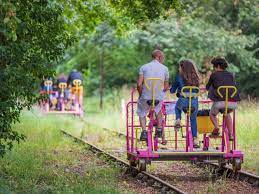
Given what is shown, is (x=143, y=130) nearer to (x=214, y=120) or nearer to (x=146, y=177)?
(x=146, y=177)

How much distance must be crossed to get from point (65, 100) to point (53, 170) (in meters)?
18.2

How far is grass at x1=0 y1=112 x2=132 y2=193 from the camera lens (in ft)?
36.7

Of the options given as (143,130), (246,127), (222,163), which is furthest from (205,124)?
(246,127)

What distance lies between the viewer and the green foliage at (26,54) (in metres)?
10.7

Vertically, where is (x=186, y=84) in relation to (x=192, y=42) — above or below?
below

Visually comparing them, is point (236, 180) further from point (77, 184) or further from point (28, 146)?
point (28, 146)

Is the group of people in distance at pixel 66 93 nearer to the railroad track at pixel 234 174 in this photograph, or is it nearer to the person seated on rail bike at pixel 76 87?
the person seated on rail bike at pixel 76 87

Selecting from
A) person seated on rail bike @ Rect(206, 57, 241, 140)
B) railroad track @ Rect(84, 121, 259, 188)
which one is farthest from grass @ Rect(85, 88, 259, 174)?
person seated on rail bike @ Rect(206, 57, 241, 140)

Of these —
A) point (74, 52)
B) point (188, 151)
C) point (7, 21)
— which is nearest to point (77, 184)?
point (188, 151)

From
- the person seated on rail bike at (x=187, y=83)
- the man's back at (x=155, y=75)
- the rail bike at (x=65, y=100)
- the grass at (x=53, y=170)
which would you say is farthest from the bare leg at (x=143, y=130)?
the rail bike at (x=65, y=100)

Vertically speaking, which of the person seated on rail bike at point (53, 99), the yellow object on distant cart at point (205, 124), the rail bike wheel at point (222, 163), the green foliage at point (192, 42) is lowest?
the rail bike wheel at point (222, 163)

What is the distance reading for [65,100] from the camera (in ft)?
104

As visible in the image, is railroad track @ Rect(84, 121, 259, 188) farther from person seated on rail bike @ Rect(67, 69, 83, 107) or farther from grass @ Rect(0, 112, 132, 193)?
person seated on rail bike @ Rect(67, 69, 83, 107)

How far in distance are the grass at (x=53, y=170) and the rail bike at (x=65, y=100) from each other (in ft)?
35.9
